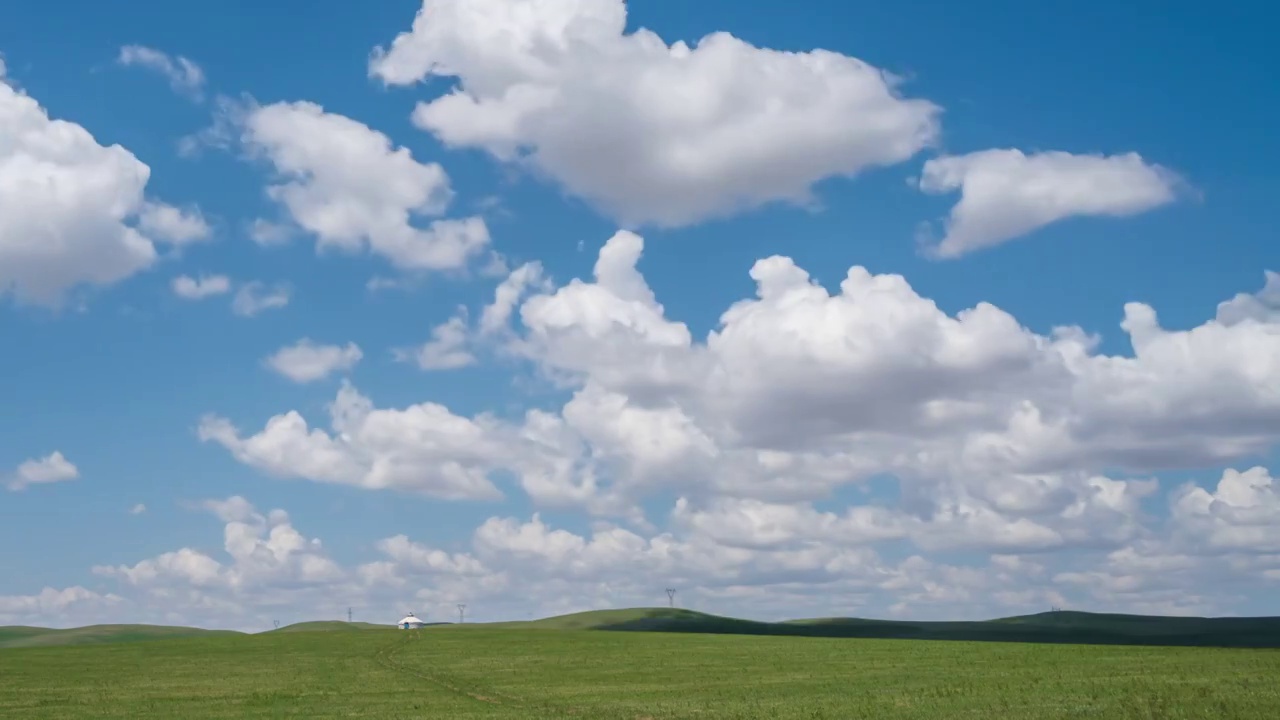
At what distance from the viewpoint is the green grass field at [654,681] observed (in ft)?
166

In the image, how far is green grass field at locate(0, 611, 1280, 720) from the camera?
5066cm

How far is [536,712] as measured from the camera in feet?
174

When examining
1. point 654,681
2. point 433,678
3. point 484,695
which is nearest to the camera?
point 484,695

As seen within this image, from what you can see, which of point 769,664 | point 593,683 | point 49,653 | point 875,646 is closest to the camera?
point 593,683

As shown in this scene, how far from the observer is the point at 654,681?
7144cm

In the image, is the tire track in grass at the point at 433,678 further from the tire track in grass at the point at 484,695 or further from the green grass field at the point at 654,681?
the green grass field at the point at 654,681

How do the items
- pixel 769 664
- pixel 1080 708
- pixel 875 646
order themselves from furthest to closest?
pixel 875 646, pixel 769 664, pixel 1080 708

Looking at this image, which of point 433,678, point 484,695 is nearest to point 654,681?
point 484,695

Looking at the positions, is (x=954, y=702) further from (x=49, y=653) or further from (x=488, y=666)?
(x=49, y=653)

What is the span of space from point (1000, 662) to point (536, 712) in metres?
40.0

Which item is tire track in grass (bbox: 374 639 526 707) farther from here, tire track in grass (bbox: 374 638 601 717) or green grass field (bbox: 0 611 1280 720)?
green grass field (bbox: 0 611 1280 720)

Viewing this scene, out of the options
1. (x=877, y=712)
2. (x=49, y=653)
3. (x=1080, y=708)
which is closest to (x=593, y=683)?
(x=877, y=712)

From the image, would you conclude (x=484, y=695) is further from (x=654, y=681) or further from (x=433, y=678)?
(x=433, y=678)

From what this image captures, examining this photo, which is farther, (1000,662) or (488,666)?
(488,666)
